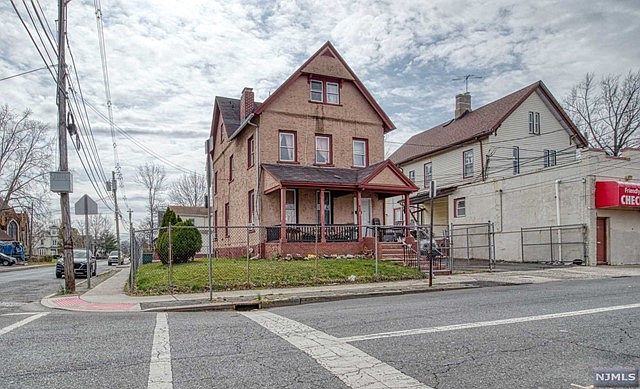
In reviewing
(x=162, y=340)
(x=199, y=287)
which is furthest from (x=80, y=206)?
(x=162, y=340)

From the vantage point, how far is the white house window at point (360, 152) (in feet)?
81.9

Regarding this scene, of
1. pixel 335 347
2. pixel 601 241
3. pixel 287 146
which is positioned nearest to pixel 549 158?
pixel 601 241

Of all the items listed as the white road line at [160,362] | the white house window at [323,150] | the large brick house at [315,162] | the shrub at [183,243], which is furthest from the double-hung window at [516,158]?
the white road line at [160,362]

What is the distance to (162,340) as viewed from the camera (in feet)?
23.0

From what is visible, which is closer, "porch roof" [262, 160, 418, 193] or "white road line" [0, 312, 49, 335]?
"white road line" [0, 312, 49, 335]

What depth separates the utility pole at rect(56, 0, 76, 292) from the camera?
14562 millimetres

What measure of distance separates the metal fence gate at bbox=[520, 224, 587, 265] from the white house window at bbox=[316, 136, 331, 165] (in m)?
10.3

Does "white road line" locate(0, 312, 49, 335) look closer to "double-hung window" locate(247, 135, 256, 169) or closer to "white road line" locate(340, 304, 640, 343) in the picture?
"white road line" locate(340, 304, 640, 343)

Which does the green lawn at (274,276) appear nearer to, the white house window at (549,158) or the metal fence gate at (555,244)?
the metal fence gate at (555,244)

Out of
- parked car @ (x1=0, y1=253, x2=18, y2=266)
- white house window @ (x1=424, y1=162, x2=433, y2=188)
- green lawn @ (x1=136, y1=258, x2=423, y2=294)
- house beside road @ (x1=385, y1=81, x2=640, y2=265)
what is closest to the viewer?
green lawn @ (x1=136, y1=258, x2=423, y2=294)

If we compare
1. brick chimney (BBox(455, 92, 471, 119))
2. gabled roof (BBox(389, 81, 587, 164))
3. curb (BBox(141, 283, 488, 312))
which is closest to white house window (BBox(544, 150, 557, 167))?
gabled roof (BBox(389, 81, 587, 164))

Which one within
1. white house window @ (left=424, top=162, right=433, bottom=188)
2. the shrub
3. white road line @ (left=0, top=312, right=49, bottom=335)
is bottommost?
white road line @ (left=0, top=312, right=49, bottom=335)

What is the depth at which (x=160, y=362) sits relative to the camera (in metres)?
5.65

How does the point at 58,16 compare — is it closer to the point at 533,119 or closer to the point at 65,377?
the point at 65,377
